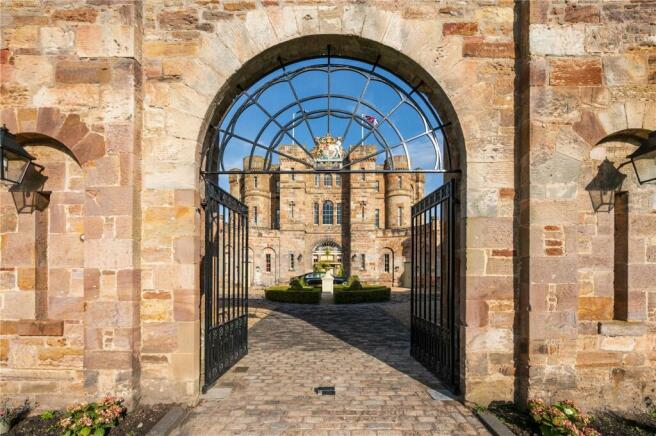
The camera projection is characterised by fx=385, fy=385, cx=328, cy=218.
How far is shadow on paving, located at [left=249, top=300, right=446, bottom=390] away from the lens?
630 centimetres

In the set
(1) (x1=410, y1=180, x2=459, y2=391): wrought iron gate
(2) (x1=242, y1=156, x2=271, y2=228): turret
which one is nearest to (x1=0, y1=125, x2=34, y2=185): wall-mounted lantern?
(1) (x1=410, y1=180, x2=459, y2=391): wrought iron gate

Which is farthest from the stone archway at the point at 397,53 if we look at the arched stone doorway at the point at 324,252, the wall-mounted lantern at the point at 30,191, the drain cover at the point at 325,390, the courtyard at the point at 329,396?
the arched stone doorway at the point at 324,252

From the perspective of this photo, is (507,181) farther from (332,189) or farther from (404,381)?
(332,189)

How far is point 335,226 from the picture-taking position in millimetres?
32781

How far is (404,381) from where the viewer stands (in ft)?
18.0

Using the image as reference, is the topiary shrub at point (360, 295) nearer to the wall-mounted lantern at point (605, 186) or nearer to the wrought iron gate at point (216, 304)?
the wrought iron gate at point (216, 304)

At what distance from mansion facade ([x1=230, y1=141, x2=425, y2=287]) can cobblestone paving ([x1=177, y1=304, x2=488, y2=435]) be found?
2247 centimetres

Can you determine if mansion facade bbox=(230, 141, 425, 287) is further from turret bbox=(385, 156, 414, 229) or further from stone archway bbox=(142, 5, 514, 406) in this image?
stone archway bbox=(142, 5, 514, 406)

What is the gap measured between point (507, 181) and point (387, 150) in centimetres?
162

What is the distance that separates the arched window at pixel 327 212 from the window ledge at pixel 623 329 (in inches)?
1133

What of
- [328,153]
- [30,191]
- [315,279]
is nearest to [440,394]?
[328,153]

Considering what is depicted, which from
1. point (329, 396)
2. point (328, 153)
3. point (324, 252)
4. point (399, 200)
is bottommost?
point (324, 252)

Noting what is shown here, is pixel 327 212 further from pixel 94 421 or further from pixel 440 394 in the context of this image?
pixel 94 421

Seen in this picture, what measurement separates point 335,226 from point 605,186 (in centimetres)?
2825
